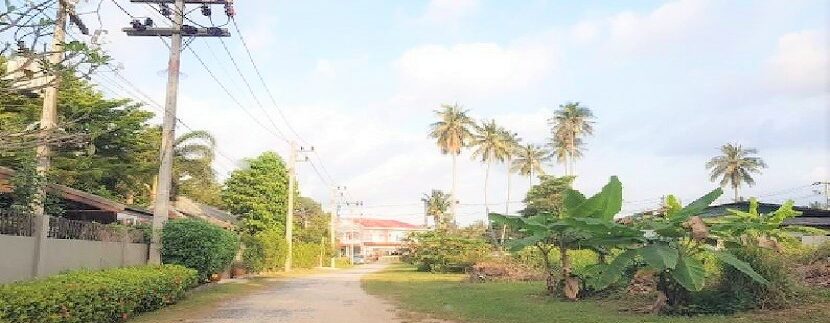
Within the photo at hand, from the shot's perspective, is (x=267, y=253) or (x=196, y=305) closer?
(x=196, y=305)

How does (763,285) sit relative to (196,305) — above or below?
above

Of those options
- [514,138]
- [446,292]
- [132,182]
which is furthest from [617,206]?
[514,138]

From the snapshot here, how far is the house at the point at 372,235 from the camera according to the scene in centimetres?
11926

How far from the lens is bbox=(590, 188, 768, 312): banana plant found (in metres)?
10.7

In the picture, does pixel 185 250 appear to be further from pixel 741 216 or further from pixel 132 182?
pixel 741 216

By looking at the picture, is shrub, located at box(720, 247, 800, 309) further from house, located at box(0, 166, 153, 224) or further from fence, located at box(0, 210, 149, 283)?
house, located at box(0, 166, 153, 224)

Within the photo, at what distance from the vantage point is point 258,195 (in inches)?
1781

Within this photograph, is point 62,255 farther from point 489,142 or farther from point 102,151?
point 489,142

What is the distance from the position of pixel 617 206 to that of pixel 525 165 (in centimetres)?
5921

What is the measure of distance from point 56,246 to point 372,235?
5057 inches

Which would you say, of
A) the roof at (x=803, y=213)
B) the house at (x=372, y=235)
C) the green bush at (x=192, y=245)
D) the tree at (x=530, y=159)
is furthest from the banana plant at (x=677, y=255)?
the house at (x=372, y=235)

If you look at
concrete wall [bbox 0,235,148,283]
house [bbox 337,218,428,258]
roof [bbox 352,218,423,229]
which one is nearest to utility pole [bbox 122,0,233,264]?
concrete wall [bbox 0,235,148,283]

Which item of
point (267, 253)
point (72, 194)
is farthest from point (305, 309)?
point (267, 253)

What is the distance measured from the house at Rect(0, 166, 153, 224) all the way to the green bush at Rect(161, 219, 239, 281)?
1554 mm
